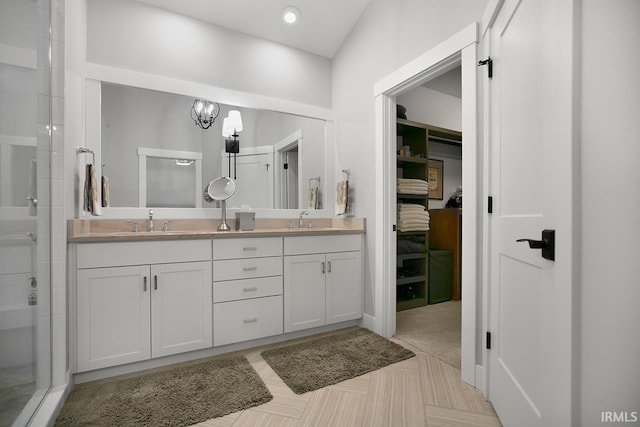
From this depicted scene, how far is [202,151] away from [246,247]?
99cm

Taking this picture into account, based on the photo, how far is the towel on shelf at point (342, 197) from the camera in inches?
113

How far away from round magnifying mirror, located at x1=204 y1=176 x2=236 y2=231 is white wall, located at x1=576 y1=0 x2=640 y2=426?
89.3 inches

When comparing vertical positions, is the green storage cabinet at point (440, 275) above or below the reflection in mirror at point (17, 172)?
below

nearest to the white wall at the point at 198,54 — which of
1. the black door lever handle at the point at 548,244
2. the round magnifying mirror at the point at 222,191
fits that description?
the round magnifying mirror at the point at 222,191

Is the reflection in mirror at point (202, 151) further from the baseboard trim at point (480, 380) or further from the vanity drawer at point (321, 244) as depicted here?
the baseboard trim at point (480, 380)

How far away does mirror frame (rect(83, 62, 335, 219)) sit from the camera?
2201 mm

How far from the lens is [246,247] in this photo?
2256 mm

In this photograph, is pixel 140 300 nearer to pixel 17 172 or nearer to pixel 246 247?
pixel 246 247

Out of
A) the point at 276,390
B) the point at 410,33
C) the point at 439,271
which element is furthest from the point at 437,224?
the point at 276,390

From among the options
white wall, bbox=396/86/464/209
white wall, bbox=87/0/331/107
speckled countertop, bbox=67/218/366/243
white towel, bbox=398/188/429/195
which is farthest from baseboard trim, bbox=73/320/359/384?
white wall, bbox=396/86/464/209

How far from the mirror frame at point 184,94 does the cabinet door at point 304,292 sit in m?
0.64

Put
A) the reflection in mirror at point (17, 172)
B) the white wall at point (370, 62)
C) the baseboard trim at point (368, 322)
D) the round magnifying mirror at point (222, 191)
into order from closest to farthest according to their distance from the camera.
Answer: the reflection in mirror at point (17, 172), the white wall at point (370, 62), the round magnifying mirror at point (222, 191), the baseboard trim at point (368, 322)

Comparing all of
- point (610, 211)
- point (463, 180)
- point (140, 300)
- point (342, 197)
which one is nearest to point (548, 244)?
point (610, 211)

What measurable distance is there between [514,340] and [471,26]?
5.65ft
